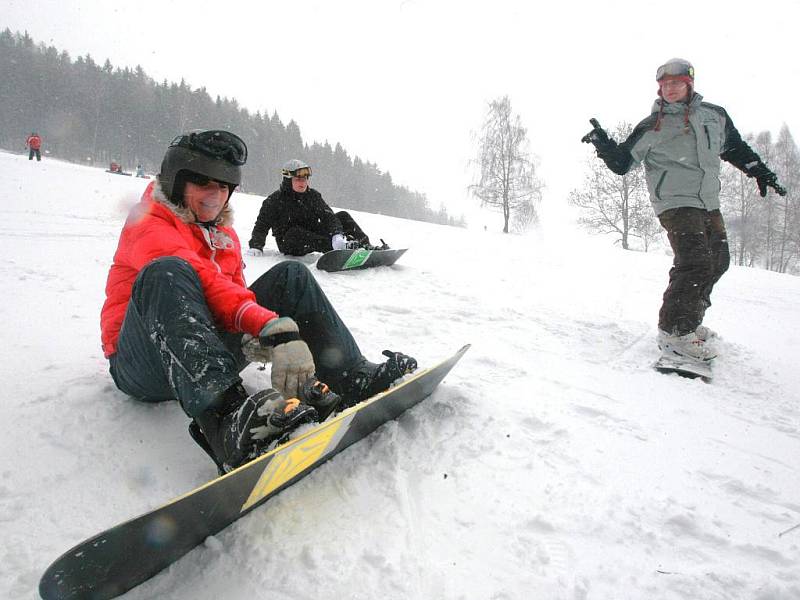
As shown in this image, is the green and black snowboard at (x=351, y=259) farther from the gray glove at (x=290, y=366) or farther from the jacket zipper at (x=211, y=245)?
the gray glove at (x=290, y=366)

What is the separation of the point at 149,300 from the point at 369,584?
1.06 metres

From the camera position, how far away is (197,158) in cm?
177

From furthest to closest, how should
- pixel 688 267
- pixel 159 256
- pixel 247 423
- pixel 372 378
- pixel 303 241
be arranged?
pixel 303 241 → pixel 688 267 → pixel 372 378 → pixel 159 256 → pixel 247 423

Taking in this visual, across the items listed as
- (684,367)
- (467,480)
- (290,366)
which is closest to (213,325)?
(290,366)

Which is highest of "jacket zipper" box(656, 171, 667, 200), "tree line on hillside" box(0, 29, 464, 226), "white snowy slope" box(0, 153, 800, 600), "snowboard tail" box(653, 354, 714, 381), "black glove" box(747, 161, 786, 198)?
"tree line on hillside" box(0, 29, 464, 226)

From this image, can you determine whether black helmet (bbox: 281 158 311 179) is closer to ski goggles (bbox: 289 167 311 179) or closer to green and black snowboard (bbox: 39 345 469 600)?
ski goggles (bbox: 289 167 311 179)

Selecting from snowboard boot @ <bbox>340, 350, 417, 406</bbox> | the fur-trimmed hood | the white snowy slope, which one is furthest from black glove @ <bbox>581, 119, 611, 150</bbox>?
the fur-trimmed hood

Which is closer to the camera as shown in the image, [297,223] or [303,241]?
[303,241]

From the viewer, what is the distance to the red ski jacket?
1.56m

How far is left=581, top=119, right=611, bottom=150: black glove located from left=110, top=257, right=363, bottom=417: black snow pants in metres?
2.56

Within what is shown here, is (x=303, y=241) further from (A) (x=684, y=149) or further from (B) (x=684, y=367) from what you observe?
(B) (x=684, y=367)

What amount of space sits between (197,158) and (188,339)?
867 millimetres

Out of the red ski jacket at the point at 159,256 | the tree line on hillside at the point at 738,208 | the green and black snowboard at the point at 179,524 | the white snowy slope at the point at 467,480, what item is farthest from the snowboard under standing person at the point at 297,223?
the tree line on hillside at the point at 738,208

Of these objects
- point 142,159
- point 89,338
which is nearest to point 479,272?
point 89,338
